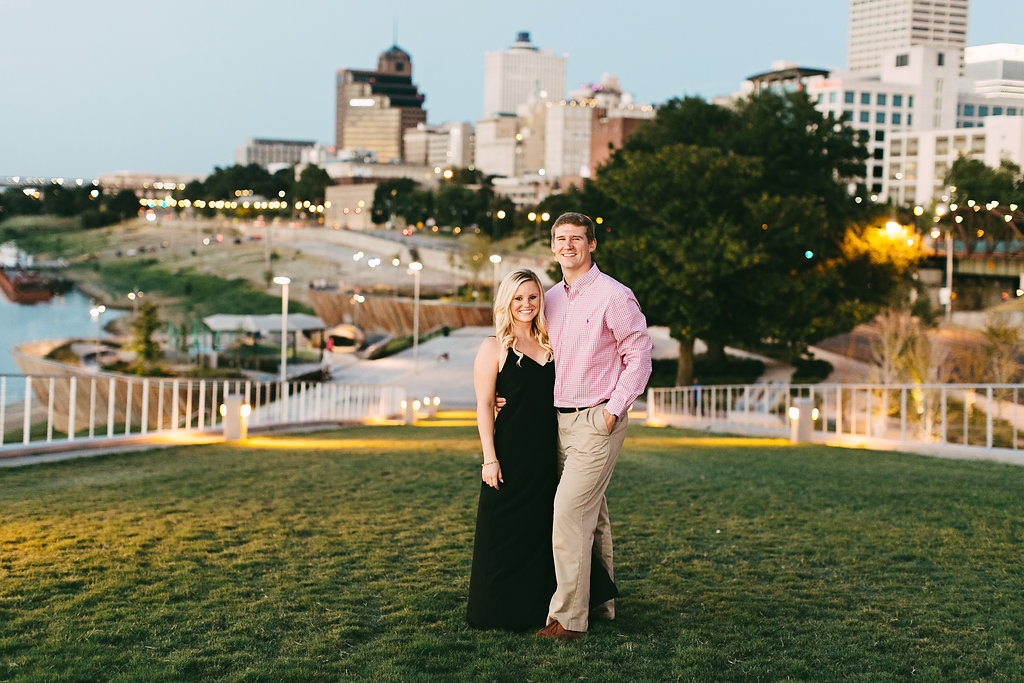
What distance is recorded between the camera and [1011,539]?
6.90 metres

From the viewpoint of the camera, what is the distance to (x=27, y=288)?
366 feet

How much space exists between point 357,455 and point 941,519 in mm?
7160

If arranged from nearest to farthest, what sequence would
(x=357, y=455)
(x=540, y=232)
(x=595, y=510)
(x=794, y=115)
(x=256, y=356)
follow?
(x=595, y=510), (x=357, y=455), (x=794, y=115), (x=256, y=356), (x=540, y=232)

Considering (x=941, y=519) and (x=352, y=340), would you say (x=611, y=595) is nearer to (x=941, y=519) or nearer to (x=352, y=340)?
(x=941, y=519)

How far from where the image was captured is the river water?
80019 millimetres

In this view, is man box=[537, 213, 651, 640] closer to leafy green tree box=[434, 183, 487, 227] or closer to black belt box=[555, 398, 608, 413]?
black belt box=[555, 398, 608, 413]

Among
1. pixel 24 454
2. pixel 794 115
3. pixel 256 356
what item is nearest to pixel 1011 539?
pixel 24 454

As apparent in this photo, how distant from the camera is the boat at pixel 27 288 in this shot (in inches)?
4360

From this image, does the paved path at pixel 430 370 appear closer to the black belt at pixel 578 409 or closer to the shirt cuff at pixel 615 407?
the black belt at pixel 578 409

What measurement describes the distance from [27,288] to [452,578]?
11832 cm

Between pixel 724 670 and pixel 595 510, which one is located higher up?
pixel 595 510

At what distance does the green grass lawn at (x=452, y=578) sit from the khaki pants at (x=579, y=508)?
16cm

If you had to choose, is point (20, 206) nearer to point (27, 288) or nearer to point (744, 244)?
point (27, 288)

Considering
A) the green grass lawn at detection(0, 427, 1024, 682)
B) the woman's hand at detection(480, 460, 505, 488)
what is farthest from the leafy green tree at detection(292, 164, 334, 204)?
the woman's hand at detection(480, 460, 505, 488)
